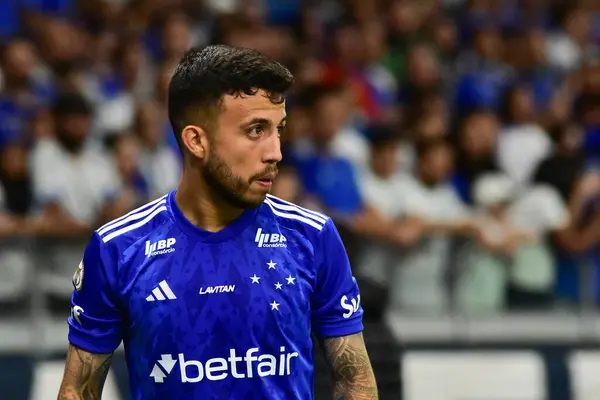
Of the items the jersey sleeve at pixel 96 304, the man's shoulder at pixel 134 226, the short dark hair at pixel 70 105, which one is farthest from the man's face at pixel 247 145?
the short dark hair at pixel 70 105

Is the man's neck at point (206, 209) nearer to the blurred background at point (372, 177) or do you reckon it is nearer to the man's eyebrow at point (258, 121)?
the man's eyebrow at point (258, 121)

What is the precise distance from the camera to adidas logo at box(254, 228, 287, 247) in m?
3.47

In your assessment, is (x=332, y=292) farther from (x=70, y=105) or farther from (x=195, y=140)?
(x=70, y=105)

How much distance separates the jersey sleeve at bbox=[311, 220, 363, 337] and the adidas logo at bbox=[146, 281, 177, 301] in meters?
0.42

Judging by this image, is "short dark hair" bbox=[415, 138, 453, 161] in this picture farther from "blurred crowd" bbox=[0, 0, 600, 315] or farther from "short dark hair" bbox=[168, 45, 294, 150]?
"short dark hair" bbox=[168, 45, 294, 150]

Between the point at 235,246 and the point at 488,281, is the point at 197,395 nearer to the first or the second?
the point at 235,246

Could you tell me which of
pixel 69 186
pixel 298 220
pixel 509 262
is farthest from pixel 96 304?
pixel 509 262

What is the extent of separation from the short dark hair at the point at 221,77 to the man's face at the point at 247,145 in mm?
30

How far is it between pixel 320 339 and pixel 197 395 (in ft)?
1.43

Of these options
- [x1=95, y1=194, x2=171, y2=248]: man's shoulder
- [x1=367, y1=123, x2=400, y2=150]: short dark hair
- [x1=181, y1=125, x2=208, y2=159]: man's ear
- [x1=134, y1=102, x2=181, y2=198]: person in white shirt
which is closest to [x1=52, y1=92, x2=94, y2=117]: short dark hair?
[x1=134, y1=102, x2=181, y2=198]: person in white shirt

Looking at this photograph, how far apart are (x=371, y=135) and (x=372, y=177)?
79 cm

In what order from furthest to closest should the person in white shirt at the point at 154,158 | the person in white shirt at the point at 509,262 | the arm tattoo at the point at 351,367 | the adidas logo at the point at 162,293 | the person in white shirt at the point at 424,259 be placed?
the person in white shirt at the point at 154,158, the person in white shirt at the point at 509,262, the person in white shirt at the point at 424,259, the arm tattoo at the point at 351,367, the adidas logo at the point at 162,293

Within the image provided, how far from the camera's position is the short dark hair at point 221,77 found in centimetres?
330

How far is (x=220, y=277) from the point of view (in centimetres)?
341
